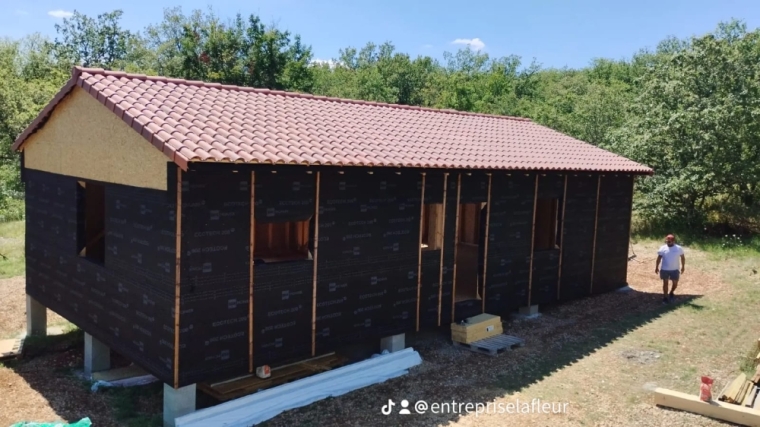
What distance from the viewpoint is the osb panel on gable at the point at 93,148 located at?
23.4 ft

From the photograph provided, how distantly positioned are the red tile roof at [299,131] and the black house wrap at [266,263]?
326 millimetres

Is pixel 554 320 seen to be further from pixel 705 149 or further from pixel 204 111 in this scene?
pixel 705 149

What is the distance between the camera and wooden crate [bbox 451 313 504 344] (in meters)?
10.2

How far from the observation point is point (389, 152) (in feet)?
29.2

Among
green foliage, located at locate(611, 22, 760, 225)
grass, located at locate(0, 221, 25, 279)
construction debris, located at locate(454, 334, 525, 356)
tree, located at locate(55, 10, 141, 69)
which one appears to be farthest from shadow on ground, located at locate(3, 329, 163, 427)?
tree, located at locate(55, 10, 141, 69)

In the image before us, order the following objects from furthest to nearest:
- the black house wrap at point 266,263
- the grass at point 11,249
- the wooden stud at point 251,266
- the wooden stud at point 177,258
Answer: the grass at point 11,249
the wooden stud at point 251,266
the black house wrap at point 266,263
the wooden stud at point 177,258

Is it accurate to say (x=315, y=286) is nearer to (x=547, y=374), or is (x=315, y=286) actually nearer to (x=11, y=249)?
(x=547, y=374)

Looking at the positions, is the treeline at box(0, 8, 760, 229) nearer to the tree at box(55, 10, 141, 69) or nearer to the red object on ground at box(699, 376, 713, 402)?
the tree at box(55, 10, 141, 69)

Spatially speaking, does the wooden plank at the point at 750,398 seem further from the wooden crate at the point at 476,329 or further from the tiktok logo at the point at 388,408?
the tiktok logo at the point at 388,408

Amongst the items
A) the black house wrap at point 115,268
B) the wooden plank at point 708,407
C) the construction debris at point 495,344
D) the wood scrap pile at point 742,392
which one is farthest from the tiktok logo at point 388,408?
the wood scrap pile at point 742,392

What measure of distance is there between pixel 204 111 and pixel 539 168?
5971 millimetres

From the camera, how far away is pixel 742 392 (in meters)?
7.82

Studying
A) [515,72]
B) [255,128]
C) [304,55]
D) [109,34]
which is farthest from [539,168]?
[515,72]

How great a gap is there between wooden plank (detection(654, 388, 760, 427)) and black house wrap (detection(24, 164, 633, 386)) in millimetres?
3592
